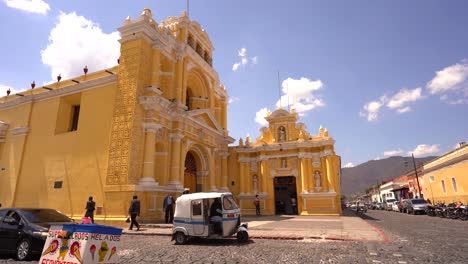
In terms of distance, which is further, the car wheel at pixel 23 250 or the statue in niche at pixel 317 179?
the statue in niche at pixel 317 179

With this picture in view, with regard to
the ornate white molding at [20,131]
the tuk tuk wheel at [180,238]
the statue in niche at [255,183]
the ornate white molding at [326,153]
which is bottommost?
the tuk tuk wheel at [180,238]

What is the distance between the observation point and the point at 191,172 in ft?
69.1

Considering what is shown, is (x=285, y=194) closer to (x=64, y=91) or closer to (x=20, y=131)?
(x=64, y=91)

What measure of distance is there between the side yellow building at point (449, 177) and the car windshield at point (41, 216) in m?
28.9

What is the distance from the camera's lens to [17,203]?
17.5 metres

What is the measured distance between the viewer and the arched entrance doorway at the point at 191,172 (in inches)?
816

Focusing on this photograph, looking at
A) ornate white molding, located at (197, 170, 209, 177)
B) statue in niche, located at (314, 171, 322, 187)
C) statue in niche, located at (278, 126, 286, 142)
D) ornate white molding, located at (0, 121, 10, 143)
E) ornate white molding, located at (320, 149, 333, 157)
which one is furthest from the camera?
statue in niche, located at (278, 126, 286, 142)

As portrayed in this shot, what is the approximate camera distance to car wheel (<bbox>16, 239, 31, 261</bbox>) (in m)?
6.58

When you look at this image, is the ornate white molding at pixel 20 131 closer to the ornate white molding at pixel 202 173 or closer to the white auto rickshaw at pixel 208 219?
the ornate white molding at pixel 202 173

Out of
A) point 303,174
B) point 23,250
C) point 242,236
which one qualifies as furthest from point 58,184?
point 303,174

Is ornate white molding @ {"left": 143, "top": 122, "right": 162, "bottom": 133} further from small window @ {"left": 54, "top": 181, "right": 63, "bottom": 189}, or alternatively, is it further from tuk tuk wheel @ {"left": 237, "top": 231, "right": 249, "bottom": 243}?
tuk tuk wheel @ {"left": 237, "top": 231, "right": 249, "bottom": 243}

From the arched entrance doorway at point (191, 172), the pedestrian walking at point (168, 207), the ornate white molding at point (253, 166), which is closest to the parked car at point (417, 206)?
the ornate white molding at point (253, 166)

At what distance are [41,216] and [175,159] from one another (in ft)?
31.3

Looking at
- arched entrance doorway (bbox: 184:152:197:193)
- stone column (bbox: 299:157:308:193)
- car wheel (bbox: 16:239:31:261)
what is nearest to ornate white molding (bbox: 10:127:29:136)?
arched entrance doorway (bbox: 184:152:197:193)
